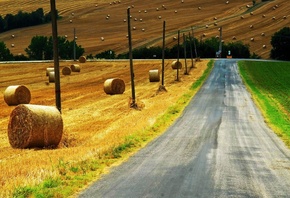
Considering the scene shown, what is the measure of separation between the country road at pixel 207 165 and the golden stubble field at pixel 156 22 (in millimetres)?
87274

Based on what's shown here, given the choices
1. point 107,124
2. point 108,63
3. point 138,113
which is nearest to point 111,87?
point 138,113

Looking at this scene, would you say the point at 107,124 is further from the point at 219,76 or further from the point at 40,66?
the point at 40,66

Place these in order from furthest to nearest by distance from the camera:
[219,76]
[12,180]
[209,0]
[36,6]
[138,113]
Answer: [36,6]
[209,0]
[219,76]
[138,113]
[12,180]

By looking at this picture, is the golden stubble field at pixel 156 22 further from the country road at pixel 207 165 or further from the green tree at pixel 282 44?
the country road at pixel 207 165

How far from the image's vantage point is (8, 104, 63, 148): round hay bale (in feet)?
62.5

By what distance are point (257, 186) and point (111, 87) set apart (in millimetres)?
36195

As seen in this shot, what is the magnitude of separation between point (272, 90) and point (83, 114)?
2604 centimetres

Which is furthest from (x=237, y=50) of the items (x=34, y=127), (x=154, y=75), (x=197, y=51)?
(x=34, y=127)

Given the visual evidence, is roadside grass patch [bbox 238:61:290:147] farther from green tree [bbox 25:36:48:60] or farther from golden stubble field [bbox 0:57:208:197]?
green tree [bbox 25:36:48:60]

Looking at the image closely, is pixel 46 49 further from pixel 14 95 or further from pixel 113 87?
pixel 14 95

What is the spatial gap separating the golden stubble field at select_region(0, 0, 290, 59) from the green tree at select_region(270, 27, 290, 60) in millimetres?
5213

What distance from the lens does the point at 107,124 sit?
2817 centimetres

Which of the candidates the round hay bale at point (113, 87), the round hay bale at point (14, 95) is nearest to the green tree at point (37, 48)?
the round hay bale at point (113, 87)

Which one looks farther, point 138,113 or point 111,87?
point 111,87
